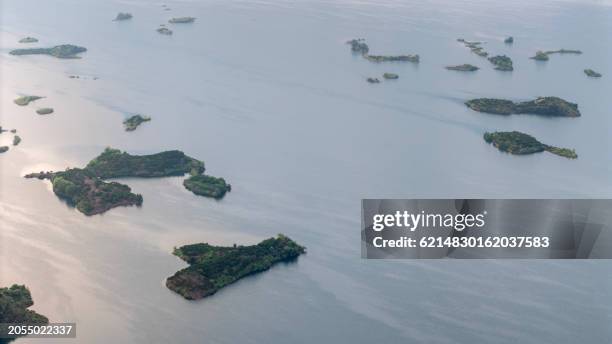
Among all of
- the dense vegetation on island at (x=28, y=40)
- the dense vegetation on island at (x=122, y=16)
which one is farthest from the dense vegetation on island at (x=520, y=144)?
the dense vegetation on island at (x=122, y=16)

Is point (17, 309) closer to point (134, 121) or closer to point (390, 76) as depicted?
point (134, 121)

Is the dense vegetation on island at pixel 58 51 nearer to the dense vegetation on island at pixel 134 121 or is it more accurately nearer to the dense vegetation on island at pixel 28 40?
the dense vegetation on island at pixel 28 40

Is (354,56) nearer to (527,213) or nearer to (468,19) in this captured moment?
(468,19)

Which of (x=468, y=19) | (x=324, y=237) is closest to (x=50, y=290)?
(x=324, y=237)

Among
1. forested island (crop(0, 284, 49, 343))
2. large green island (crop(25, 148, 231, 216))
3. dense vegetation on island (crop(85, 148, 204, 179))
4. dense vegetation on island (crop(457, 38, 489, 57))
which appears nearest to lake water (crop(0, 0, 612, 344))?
forested island (crop(0, 284, 49, 343))

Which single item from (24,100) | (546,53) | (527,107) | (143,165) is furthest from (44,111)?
(546,53)
